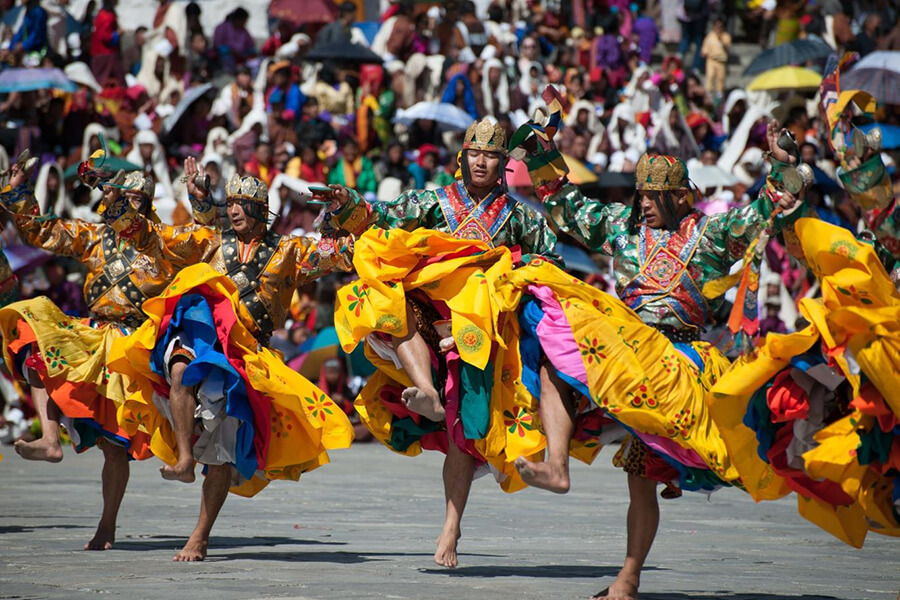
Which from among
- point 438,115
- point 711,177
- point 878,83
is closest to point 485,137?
point 711,177

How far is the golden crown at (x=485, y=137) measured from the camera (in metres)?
7.35

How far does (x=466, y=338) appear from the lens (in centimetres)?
666

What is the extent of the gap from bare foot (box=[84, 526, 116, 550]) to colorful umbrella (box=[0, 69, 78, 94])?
1050cm

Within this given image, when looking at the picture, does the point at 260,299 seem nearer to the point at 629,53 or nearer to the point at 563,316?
the point at 563,316

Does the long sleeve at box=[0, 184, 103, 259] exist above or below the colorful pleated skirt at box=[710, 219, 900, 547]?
below

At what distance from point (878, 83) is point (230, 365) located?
475 inches

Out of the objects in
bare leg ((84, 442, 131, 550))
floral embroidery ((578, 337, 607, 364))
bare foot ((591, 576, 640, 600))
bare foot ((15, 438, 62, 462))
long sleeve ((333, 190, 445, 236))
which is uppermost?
floral embroidery ((578, 337, 607, 364))

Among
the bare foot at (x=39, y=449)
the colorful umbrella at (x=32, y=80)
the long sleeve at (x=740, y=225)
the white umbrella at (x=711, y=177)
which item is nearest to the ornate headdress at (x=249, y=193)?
the bare foot at (x=39, y=449)

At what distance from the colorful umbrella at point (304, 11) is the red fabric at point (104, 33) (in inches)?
103

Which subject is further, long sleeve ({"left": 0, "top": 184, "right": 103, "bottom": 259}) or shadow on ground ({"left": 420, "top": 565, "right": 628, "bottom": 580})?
long sleeve ({"left": 0, "top": 184, "right": 103, "bottom": 259})

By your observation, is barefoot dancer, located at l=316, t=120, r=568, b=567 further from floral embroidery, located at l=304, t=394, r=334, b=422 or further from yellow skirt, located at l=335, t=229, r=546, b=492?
floral embroidery, located at l=304, t=394, r=334, b=422

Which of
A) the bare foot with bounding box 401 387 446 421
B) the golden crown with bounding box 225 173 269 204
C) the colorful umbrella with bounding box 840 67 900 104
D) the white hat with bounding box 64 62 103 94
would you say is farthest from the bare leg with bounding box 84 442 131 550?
the colorful umbrella with bounding box 840 67 900 104

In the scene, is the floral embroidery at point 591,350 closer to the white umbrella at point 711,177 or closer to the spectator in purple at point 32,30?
the white umbrella at point 711,177

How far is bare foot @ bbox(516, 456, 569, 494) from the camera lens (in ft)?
19.1
